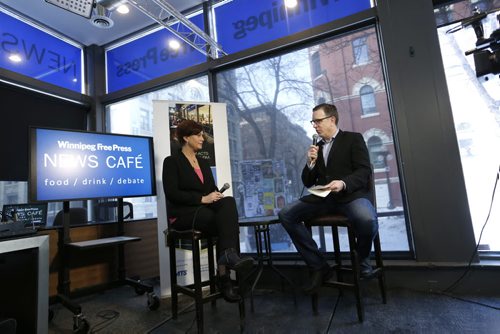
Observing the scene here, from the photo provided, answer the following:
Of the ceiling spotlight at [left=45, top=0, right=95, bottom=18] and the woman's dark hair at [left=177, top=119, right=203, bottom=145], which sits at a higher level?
the ceiling spotlight at [left=45, top=0, right=95, bottom=18]

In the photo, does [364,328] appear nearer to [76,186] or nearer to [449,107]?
[449,107]

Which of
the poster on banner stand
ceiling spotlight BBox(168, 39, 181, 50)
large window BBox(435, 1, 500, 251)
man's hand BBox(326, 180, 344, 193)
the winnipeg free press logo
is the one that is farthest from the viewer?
ceiling spotlight BBox(168, 39, 181, 50)

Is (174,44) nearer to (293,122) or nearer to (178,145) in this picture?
(178,145)

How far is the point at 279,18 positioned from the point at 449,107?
6.26 ft

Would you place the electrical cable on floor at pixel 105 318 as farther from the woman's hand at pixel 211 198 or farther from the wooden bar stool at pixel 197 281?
the woman's hand at pixel 211 198

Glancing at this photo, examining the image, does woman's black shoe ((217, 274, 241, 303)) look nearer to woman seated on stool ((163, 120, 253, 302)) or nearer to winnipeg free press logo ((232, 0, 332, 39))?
woman seated on stool ((163, 120, 253, 302))

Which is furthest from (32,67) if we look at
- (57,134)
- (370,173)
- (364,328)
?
(364,328)

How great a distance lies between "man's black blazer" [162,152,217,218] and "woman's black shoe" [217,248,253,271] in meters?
0.35

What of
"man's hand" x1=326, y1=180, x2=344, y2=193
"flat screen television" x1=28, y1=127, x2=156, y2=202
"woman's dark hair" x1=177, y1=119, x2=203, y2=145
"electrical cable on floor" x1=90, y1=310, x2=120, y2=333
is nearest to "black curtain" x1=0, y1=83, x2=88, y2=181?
"flat screen television" x1=28, y1=127, x2=156, y2=202

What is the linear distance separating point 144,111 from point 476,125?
3620 millimetres

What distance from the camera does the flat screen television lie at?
2.08 m

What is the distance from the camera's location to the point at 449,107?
227 centimetres

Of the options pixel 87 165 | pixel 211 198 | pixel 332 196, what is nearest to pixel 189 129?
pixel 211 198

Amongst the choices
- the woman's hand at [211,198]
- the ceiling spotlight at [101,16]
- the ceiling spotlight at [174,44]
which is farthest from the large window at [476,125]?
the ceiling spotlight at [101,16]
